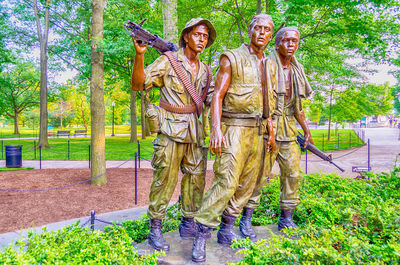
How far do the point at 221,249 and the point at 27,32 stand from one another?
66.7 ft

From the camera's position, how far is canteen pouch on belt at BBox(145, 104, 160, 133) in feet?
10.4

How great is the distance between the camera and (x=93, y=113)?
25.4ft

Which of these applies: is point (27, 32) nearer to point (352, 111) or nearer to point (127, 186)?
point (127, 186)

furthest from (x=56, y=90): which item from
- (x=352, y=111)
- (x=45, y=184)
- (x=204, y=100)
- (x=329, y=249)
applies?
(x=329, y=249)

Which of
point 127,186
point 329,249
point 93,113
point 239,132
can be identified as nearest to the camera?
point 329,249

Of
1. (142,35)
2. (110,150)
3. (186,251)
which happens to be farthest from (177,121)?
(110,150)

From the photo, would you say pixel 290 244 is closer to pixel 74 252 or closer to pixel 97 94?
pixel 74 252

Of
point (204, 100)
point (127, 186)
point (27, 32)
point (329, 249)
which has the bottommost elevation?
point (127, 186)

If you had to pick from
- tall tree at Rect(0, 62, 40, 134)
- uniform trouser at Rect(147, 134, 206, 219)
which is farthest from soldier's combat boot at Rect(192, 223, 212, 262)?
tall tree at Rect(0, 62, 40, 134)

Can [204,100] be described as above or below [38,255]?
above

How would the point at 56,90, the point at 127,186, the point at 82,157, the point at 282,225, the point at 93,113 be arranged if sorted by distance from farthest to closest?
the point at 56,90
the point at 82,157
the point at 127,186
the point at 93,113
the point at 282,225

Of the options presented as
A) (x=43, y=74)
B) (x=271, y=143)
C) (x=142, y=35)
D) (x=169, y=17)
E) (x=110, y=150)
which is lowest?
(x=110, y=150)

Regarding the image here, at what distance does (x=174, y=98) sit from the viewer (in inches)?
129

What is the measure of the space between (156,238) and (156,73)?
71.1 inches
